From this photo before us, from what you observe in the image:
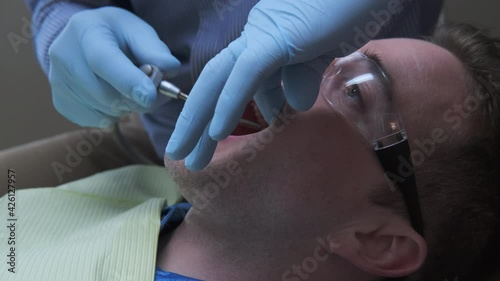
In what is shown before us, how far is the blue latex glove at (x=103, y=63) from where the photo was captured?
44.1 inches

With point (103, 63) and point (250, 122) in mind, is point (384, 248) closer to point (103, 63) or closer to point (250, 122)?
point (250, 122)

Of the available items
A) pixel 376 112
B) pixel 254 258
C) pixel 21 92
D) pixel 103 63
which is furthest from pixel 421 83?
pixel 21 92

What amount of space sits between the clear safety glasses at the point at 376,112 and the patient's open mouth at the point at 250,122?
0.75ft

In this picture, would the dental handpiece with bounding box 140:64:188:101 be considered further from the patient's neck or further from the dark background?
the dark background

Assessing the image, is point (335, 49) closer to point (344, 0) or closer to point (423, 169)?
point (344, 0)

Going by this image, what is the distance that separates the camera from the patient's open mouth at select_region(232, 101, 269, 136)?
1279mm

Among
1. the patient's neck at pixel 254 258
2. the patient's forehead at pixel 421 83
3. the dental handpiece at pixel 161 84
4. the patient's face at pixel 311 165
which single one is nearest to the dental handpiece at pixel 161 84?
the dental handpiece at pixel 161 84

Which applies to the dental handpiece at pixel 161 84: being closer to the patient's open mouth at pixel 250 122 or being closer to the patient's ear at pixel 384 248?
the patient's open mouth at pixel 250 122

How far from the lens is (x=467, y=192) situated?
3.76 feet

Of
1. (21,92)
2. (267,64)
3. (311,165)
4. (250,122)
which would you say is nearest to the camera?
(267,64)

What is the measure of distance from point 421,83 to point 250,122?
15.0 inches

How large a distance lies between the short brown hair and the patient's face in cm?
6

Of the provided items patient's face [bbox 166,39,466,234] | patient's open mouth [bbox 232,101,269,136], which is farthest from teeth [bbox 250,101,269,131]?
patient's face [bbox 166,39,466,234]

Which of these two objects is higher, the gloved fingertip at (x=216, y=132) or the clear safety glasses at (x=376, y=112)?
the gloved fingertip at (x=216, y=132)
